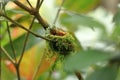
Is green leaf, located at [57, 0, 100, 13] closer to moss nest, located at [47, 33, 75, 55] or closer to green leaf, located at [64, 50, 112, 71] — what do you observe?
moss nest, located at [47, 33, 75, 55]

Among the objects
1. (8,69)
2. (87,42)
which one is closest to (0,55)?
(8,69)

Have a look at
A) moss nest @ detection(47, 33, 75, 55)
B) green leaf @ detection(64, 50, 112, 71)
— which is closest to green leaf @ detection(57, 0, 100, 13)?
moss nest @ detection(47, 33, 75, 55)

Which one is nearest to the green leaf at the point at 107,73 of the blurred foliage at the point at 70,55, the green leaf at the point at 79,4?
the blurred foliage at the point at 70,55

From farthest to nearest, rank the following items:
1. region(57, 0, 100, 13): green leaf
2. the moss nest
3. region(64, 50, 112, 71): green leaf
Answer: region(57, 0, 100, 13): green leaf
the moss nest
region(64, 50, 112, 71): green leaf

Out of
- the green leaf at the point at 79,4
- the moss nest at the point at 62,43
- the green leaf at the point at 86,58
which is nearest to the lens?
the green leaf at the point at 86,58

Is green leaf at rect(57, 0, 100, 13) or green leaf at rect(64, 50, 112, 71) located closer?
green leaf at rect(64, 50, 112, 71)

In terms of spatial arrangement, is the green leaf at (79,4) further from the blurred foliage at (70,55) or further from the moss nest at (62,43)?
the moss nest at (62,43)

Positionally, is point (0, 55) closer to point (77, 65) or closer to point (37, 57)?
point (37, 57)

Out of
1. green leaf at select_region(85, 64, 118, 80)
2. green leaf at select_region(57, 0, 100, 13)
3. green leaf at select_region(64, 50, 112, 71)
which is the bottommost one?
green leaf at select_region(64, 50, 112, 71)

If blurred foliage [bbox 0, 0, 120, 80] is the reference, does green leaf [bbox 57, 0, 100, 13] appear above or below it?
above
